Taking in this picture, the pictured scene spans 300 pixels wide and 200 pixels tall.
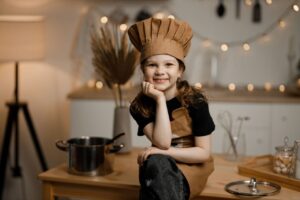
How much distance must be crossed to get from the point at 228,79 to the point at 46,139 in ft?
4.77

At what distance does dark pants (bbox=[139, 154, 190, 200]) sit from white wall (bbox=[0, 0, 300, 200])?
2202mm

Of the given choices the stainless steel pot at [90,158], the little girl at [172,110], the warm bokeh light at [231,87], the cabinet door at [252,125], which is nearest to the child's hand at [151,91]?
the little girl at [172,110]

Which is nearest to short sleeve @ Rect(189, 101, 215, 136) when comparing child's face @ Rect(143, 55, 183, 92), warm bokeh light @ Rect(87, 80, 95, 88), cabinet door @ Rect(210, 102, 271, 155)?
child's face @ Rect(143, 55, 183, 92)

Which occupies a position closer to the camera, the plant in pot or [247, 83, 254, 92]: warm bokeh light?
the plant in pot

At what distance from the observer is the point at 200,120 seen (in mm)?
1599

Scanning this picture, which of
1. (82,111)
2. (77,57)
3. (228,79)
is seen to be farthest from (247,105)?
(77,57)

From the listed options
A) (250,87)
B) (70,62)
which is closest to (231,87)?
(250,87)

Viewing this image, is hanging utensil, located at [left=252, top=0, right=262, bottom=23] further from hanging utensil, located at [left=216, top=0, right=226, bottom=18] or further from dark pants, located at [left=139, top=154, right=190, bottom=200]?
dark pants, located at [left=139, top=154, right=190, bottom=200]

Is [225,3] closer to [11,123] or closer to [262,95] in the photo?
[262,95]

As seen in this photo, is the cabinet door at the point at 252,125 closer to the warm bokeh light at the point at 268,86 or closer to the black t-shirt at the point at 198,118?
the warm bokeh light at the point at 268,86

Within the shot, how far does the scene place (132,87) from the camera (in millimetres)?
3600

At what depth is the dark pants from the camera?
142 cm

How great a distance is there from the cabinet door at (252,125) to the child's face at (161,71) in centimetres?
160

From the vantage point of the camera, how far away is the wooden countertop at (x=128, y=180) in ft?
5.19
